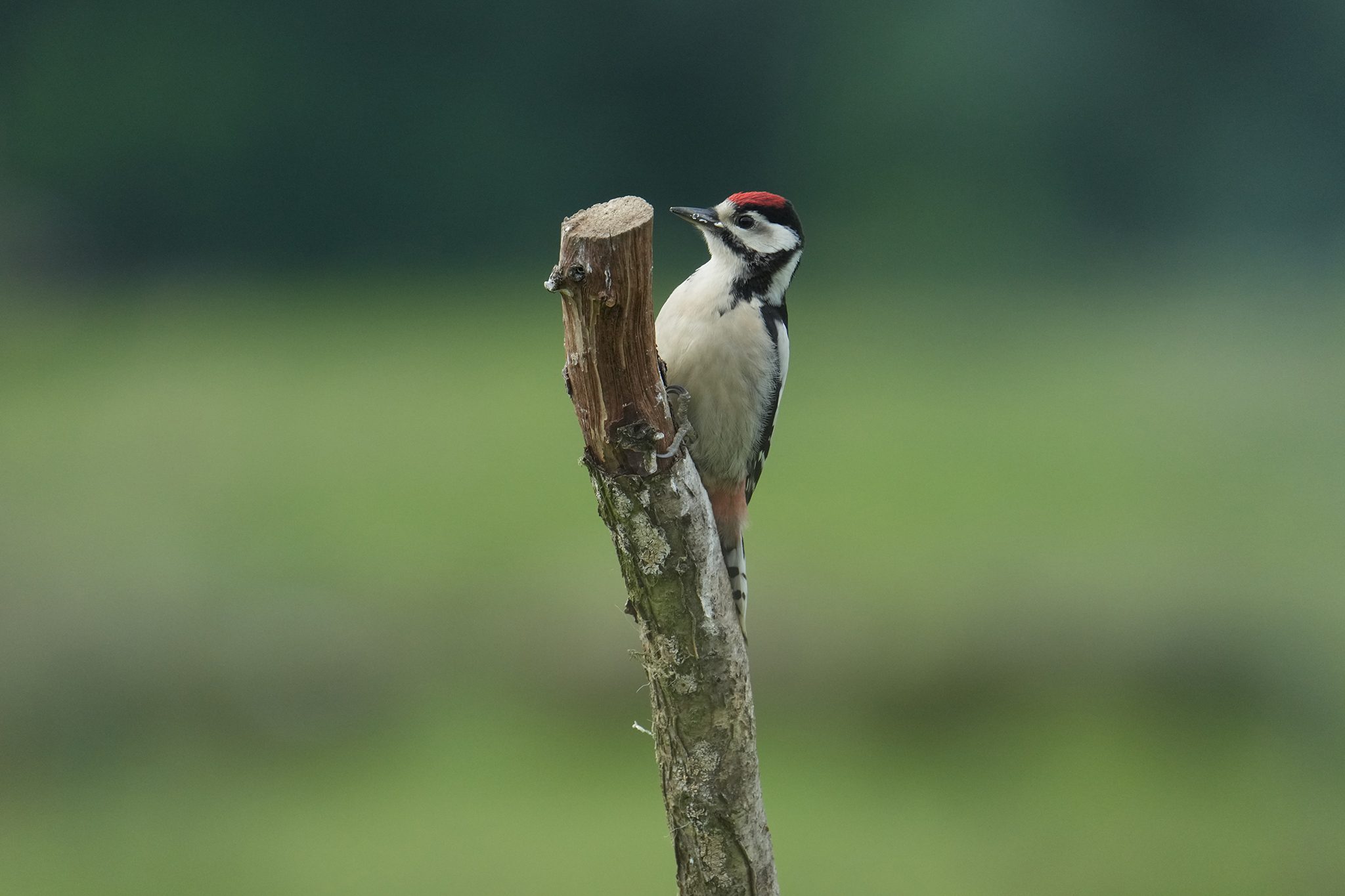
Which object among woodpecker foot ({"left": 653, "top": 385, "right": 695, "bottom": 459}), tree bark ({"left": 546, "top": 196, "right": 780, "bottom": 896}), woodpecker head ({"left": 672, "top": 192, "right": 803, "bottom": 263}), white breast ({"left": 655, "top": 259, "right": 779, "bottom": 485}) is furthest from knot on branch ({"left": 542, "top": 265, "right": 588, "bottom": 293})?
woodpecker head ({"left": 672, "top": 192, "right": 803, "bottom": 263})

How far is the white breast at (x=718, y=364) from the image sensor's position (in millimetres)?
2990

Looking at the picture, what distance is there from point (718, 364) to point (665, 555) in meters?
0.69

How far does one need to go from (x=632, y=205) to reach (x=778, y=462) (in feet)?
23.9

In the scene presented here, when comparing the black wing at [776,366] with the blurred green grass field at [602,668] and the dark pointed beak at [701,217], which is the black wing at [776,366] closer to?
the dark pointed beak at [701,217]

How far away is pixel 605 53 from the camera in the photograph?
11.5 metres

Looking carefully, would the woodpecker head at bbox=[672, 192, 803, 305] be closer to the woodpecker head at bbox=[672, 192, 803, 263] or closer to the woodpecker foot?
the woodpecker head at bbox=[672, 192, 803, 263]

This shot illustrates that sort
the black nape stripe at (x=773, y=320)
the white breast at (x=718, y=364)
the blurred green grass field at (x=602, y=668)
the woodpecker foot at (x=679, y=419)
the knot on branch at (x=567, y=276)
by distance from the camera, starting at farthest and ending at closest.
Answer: the blurred green grass field at (x=602, y=668) < the black nape stripe at (x=773, y=320) < the white breast at (x=718, y=364) < the woodpecker foot at (x=679, y=419) < the knot on branch at (x=567, y=276)

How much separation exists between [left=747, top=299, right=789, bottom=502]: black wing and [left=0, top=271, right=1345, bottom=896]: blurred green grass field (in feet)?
A: 9.04

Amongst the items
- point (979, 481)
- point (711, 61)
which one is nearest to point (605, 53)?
point (711, 61)

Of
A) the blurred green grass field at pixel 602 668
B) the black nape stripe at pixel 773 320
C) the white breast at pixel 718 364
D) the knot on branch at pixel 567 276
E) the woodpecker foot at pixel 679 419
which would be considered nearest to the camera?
the knot on branch at pixel 567 276

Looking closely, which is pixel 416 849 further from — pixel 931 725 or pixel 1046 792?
pixel 1046 792

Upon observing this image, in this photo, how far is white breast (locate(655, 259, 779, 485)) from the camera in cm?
299

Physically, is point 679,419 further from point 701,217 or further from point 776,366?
point 701,217

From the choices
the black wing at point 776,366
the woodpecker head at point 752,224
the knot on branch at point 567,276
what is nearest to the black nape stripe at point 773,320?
the black wing at point 776,366
